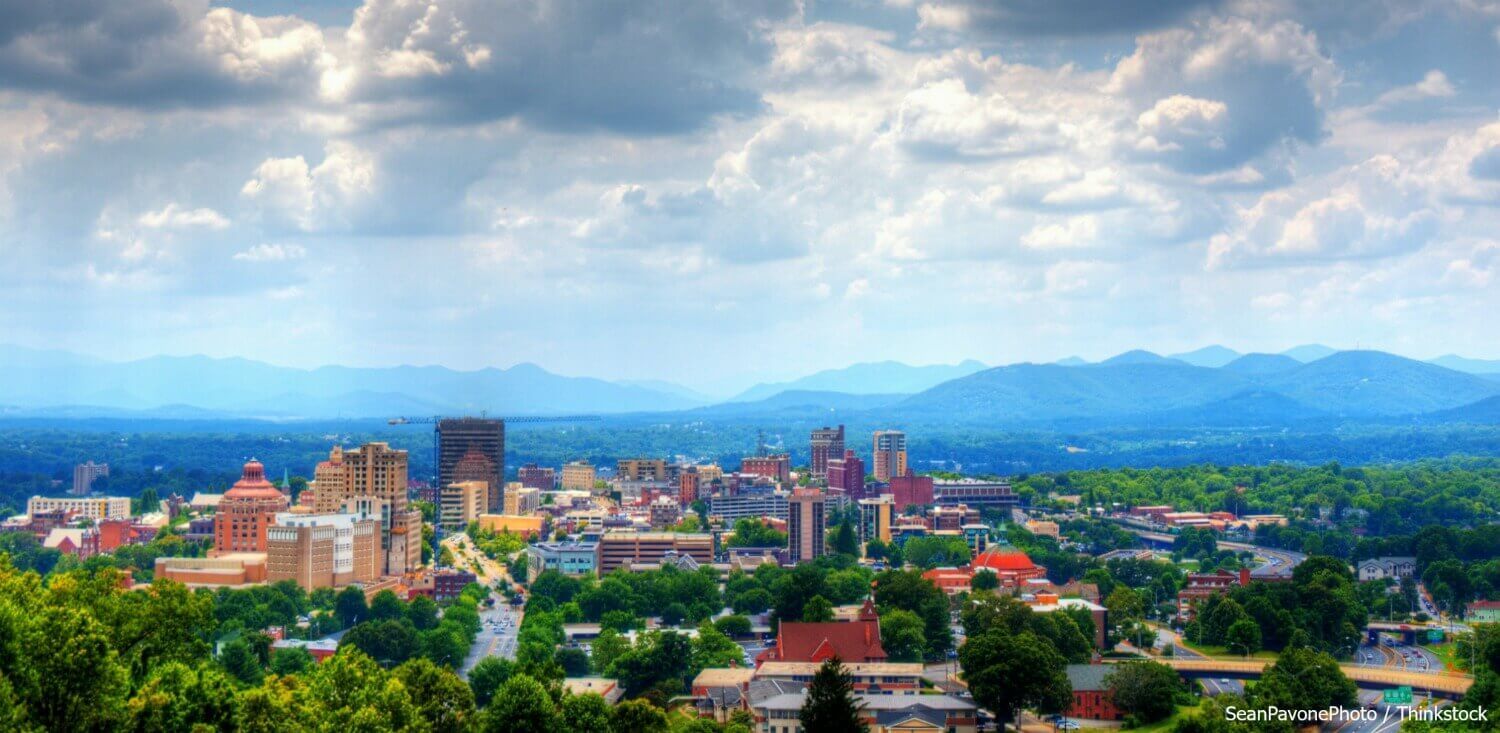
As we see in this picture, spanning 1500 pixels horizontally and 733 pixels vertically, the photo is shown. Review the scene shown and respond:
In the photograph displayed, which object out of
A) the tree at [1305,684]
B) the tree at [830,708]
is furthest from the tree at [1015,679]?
the tree at [830,708]

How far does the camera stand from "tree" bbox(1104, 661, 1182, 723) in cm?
5138

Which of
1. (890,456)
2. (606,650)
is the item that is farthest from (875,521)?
(890,456)

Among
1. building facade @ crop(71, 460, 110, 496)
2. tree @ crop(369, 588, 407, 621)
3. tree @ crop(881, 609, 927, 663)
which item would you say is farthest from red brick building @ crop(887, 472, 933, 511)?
building facade @ crop(71, 460, 110, 496)

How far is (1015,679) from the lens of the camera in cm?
4909

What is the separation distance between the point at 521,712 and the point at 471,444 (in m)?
100

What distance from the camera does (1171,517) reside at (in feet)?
418

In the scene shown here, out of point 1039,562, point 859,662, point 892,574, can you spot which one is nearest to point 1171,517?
point 1039,562

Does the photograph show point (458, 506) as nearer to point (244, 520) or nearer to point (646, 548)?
point (646, 548)

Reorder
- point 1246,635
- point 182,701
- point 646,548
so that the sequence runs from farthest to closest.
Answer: point 646,548 < point 1246,635 < point 182,701

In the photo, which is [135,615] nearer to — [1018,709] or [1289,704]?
[1018,709]

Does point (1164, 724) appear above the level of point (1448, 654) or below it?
below

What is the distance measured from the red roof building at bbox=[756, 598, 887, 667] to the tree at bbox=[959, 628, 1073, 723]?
679 centimetres

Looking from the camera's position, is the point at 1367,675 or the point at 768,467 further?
the point at 768,467

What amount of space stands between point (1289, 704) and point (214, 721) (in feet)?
98.1
